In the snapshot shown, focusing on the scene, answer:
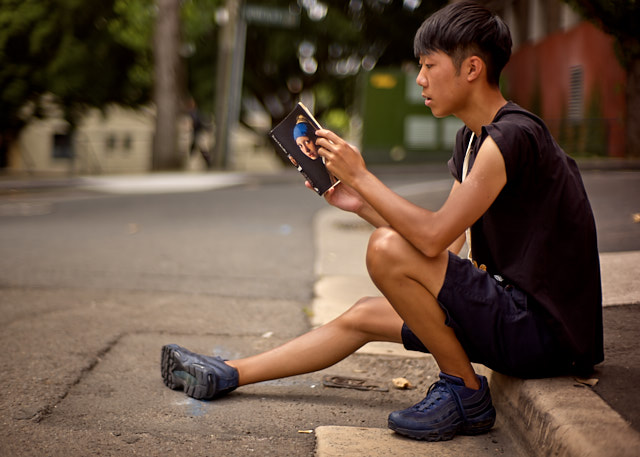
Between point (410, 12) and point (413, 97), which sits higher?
point (410, 12)

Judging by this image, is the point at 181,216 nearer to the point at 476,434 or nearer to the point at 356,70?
the point at 476,434

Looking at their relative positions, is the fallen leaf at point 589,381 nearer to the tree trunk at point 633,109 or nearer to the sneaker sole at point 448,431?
the sneaker sole at point 448,431

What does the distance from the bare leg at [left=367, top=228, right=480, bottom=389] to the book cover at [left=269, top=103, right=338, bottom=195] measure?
1.09 feet

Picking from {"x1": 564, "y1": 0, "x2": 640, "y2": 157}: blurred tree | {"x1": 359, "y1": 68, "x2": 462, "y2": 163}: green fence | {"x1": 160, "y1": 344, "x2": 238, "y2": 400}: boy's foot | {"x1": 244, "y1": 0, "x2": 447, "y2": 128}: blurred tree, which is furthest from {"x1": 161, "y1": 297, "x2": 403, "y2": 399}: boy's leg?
{"x1": 244, "y1": 0, "x2": 447, "y2": 128}: blurred tree

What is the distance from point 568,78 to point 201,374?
17.4 metres

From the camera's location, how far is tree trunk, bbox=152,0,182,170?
20156 millimetres

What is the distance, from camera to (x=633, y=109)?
10648mm

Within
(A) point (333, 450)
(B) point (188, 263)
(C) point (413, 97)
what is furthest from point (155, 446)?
(C) point (413, 97)

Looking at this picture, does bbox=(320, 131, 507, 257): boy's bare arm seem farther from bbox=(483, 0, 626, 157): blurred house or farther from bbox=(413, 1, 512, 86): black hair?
bbox=(483, 0, 626, 157): blurred house

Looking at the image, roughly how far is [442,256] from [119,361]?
5.88 ft

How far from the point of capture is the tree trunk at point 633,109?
697 cm

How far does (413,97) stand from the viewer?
21672 millimetres

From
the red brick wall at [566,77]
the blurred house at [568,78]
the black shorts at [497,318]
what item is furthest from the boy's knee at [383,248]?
the red brick wall at [566,77]

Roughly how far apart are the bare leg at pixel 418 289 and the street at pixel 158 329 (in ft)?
1.12
